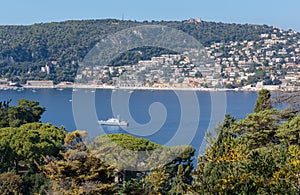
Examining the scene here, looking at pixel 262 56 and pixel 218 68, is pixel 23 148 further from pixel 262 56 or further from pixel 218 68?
pixel 262 56

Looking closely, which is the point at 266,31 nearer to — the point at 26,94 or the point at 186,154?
the point at 26,94

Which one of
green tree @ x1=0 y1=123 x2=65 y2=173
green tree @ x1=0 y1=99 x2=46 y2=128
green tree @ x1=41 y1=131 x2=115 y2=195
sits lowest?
green tree @ x1=41 y1=131 x2=115 y2=195

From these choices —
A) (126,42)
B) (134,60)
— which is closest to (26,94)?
(134,60)

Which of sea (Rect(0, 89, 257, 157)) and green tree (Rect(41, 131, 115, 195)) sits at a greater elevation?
sea (Rect(0, 89, 257, 157))

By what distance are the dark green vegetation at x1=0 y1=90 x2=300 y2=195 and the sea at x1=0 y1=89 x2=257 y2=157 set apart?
88cm

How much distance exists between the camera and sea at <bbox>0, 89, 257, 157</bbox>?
1146 centimetres

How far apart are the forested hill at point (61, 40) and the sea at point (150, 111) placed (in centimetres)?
357

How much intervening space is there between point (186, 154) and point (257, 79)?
31.5m

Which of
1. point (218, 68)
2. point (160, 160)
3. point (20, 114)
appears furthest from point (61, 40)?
point (160, 160)

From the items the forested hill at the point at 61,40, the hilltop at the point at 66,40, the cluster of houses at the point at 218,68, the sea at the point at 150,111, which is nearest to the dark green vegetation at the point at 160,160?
the sea at the point at 150,111

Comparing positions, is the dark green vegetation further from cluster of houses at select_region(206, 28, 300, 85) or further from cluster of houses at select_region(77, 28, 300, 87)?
cluster of houses at select_region(206, 28, 300, 85)

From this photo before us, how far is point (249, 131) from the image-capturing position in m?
7.18

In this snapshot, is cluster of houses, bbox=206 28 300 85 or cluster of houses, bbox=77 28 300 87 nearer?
cluster of houses, bbox=77 28 300 87

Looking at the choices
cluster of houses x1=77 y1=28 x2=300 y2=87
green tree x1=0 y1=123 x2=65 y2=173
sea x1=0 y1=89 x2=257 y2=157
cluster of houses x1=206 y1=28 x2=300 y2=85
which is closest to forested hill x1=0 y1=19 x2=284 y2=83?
cluster of houses x1=206 y1=28 x2=300 y2=85
